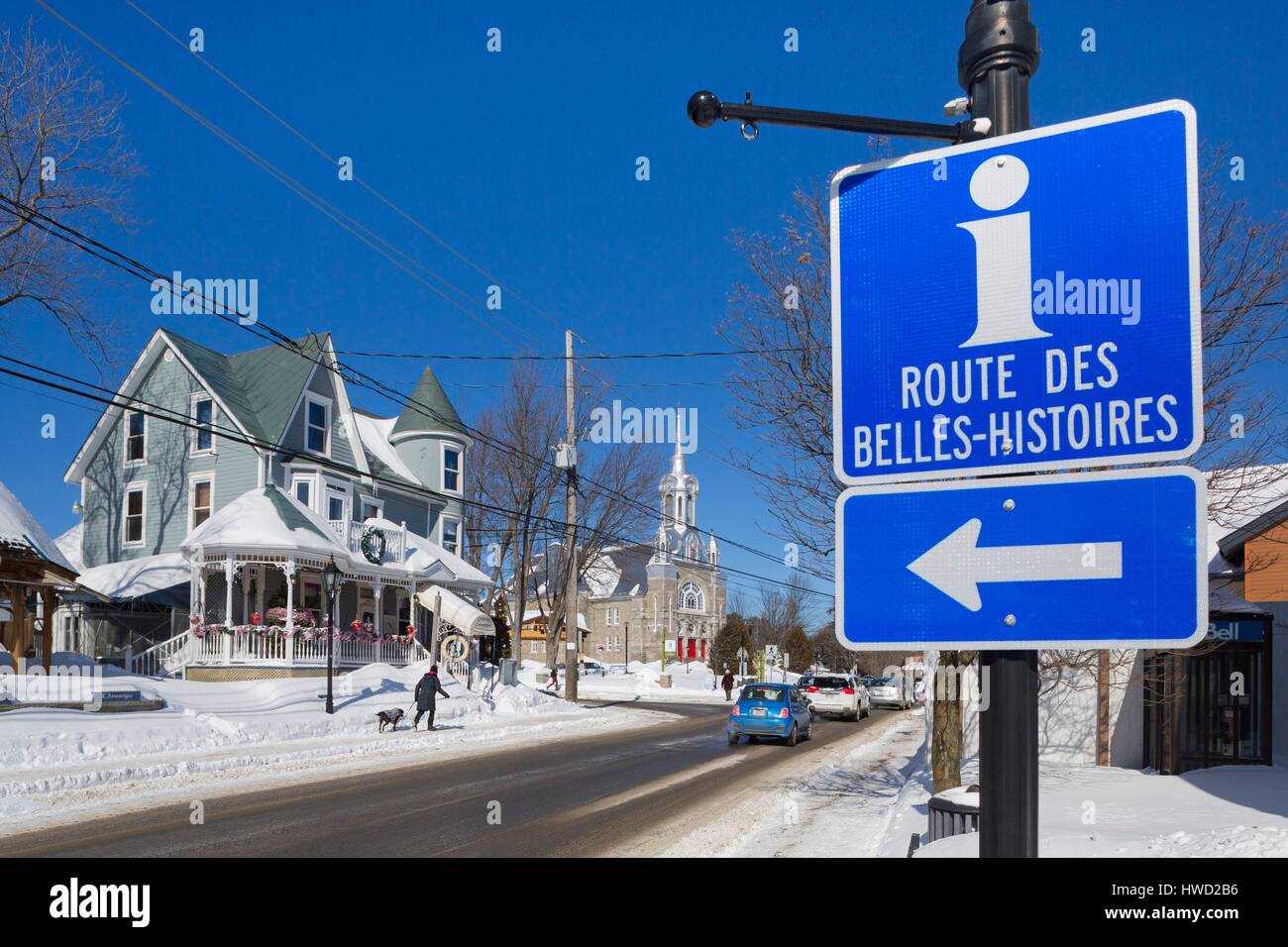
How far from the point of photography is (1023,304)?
209 centimetres

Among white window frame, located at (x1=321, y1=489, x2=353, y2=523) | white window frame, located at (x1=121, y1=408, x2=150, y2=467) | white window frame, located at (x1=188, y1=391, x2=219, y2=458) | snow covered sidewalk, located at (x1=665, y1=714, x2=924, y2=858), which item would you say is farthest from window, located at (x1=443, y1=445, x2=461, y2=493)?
snow covered sidewalk, located at (x1=665, y1=714, x2=924, y2=858)

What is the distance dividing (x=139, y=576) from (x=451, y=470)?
1334 cm

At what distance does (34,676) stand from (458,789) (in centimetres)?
1147

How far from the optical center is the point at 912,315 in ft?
7.35

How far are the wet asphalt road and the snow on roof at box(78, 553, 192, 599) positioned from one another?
16.4m

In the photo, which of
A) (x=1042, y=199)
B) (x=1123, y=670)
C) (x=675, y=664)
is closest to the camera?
(x=1042, y=199)

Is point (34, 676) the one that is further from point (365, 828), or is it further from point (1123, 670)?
point (1123, 670)

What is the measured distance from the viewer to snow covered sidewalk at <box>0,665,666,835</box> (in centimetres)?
1420

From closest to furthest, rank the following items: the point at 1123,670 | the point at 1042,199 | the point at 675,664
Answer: the point at 1042,199
the point at 1123,670
the point at 675,664

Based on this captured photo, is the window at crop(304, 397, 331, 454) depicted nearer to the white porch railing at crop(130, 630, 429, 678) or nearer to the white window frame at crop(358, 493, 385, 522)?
the white window frame at crop(358, 493, 385, 522)

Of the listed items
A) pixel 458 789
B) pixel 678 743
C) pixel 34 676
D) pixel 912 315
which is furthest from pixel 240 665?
pixel 912 315

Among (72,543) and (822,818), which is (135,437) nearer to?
(72,543)

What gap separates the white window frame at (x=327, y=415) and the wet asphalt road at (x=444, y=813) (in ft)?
58.0

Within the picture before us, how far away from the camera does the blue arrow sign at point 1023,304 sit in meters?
1.97
